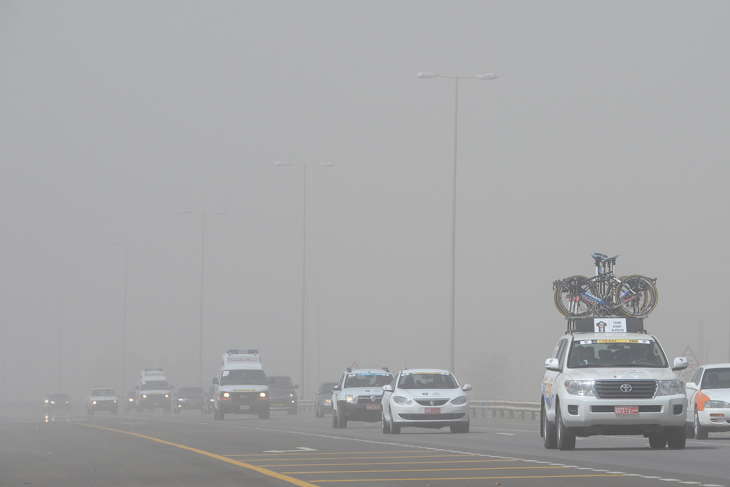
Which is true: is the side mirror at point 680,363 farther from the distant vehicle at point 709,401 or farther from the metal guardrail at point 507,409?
the metal guardrail at point 507,409

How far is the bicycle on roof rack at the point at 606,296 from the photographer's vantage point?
2384 centimetres

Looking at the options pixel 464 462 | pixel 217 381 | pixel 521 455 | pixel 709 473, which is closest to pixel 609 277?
pixel 521 455

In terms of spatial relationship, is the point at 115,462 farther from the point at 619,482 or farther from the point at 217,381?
the point at 217,381

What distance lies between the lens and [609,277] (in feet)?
79.7

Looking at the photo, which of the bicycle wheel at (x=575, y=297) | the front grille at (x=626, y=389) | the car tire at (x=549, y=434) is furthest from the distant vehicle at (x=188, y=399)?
the front grille at (x=626, y=389)

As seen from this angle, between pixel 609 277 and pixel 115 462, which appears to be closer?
pixel 115 462

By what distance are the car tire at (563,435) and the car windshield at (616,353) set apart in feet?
2.77

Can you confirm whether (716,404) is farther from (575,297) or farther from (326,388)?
(326,388)

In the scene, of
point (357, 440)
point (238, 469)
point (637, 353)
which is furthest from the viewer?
point (357, 440)

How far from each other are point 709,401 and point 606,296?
3477 millimetres

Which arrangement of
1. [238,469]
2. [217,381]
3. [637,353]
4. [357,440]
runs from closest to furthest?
[238,469] → [637,353] → [357,440] → [217,381]

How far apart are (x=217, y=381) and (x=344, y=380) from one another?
11504mm

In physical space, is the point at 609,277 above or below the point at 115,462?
above

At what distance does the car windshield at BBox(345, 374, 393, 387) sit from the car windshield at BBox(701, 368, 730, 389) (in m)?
11.2
